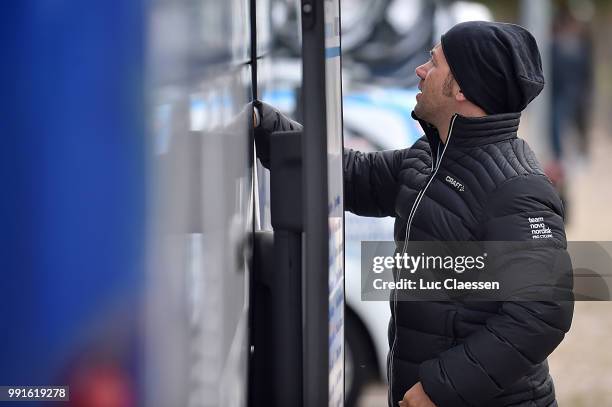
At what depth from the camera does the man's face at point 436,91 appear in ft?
8.21

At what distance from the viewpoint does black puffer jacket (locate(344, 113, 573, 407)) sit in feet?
7.51

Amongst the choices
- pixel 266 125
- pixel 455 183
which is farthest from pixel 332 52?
pixel 455 183

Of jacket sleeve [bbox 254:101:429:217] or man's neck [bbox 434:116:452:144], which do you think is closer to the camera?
man's neck [bbox 434:116:452:144]

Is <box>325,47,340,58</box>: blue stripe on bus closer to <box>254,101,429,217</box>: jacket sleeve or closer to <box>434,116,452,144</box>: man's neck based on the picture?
<box>434,116,452,144</box>: man's neck

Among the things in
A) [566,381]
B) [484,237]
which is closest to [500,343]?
[484,237]

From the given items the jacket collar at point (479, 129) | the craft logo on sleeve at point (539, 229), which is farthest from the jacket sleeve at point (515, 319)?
the jacket collar at point (479, 129)

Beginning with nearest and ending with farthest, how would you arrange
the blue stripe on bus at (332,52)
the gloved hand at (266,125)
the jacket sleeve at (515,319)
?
the blue stripe on bus at (332,52)
the gloved hand at (266,125)
the jacket sleeve at (515,319)

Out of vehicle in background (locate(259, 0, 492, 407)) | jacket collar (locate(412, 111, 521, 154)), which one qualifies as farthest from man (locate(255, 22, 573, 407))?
vehicle in background (locate(259, 0, 492, 407))

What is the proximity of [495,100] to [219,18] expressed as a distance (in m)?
0.83

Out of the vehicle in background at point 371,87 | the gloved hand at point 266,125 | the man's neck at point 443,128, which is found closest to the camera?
the gloved hand at point 266,125

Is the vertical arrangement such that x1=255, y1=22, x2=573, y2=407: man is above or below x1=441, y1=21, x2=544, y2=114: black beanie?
below

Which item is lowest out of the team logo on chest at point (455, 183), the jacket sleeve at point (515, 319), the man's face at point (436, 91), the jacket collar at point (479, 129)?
the jacket sleeve at point (515, 319)
